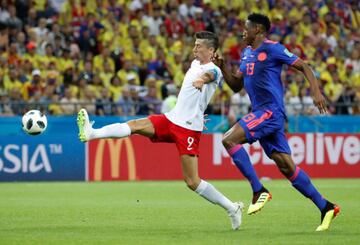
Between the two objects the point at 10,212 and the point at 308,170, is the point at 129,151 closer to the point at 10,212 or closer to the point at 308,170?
the point at 308,170

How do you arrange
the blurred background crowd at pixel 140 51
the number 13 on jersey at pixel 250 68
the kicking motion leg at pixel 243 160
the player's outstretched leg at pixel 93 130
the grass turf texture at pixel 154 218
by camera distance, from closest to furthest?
the grass turf texture at pixel 154 218
the player's outstretched leg at pixel 93 130
the kicking motion leg at pixel 243 160
the number 13 on jersey at pixel 250 68
the blurred background crowd at pixel 140 51

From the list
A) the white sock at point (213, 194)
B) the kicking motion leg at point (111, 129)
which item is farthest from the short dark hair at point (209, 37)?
the white sock at point (213, 194)

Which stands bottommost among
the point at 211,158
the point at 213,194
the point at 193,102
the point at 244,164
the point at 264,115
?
the point at 211,158

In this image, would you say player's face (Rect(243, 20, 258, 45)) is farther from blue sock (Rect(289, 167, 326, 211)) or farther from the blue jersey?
blue sock (Rect(289, 167, 326, 211))

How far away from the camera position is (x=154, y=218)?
1252cm

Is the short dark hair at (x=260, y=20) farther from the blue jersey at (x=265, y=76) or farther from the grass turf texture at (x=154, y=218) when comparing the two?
the grass turf texture at (x=154, y=218)

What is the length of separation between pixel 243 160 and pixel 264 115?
0.62 m

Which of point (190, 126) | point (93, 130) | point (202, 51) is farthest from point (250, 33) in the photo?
point (93, 130)

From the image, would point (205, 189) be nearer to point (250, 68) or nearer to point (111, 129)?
point (111, 129)

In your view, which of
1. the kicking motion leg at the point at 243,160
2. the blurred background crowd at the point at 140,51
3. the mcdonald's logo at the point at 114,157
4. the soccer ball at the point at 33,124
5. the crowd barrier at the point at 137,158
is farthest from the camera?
the blurred background crowd at the point at 140,51

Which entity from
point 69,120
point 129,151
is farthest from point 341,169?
point 69,120

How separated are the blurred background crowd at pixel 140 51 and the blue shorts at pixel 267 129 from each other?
37.1 feet

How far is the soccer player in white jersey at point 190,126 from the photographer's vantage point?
10.9m

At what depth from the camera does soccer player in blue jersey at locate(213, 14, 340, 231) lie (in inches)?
434
